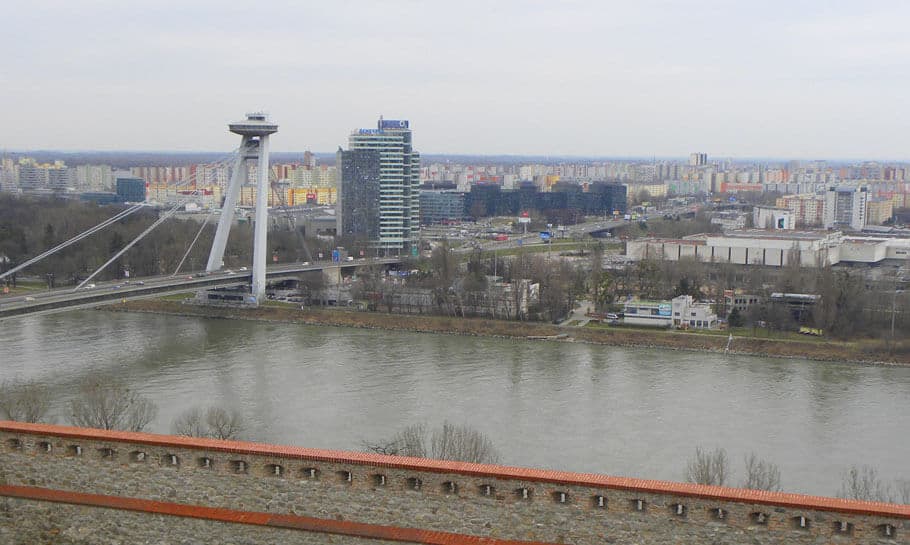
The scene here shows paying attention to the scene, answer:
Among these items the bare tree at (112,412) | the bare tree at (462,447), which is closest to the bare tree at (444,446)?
the bare tree at (462,447)

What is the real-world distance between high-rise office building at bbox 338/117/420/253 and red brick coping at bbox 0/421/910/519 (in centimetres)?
1507

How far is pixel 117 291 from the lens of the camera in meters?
10.2

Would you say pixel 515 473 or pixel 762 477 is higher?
pixel 515 473

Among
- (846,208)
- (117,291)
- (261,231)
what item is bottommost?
(117,291)

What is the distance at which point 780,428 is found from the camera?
640 centimetres

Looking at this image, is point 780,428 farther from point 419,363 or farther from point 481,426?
point 419,363

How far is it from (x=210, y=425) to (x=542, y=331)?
525cm

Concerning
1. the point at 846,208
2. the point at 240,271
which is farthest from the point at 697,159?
the point at 240,271

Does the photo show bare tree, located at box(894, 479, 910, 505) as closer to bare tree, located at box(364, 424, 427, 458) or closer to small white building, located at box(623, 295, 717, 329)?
bare tree, located at box(364, 424, 427, 458)

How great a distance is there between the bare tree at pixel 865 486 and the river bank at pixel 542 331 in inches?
155

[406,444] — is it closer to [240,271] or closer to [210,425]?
[210,425]

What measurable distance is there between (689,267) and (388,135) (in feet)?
24.5

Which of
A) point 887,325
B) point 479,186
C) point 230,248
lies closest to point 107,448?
point 887,325

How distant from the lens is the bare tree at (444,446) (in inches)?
197
